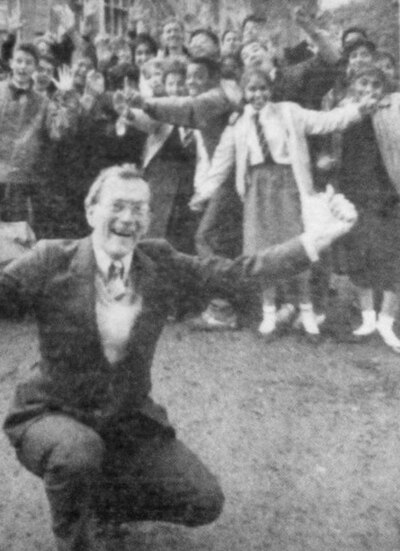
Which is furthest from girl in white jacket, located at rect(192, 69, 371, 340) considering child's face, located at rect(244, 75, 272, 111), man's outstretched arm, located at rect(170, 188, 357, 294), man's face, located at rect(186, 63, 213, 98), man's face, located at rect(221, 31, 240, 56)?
man's outstretched arm, located at rect(170, 188, 357, 294)

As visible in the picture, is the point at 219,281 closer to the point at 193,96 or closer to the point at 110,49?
the point at 193,96

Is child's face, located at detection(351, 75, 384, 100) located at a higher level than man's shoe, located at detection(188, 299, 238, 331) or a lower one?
higher

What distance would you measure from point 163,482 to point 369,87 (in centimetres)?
315

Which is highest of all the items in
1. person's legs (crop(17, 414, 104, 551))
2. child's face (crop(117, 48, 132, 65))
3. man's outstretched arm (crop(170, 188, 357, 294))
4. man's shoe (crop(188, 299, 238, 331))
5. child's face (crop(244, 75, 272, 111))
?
child's face (crop(117, 48, 132, 65))

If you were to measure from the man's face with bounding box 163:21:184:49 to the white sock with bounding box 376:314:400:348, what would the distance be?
2.29 meters

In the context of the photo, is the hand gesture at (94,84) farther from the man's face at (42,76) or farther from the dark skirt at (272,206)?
the dark skirt at (272,206)

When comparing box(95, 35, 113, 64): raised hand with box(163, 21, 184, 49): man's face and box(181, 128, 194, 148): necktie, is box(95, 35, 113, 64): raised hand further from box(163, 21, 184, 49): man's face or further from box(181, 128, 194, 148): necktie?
box(181, 128, 194, 148): necktie

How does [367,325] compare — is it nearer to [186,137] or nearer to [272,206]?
[272,206]

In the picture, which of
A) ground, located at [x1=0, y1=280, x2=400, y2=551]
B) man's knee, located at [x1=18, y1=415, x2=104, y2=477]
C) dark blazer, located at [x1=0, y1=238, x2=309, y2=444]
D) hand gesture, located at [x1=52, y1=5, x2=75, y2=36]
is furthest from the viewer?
hand gesture, located at [x1=52, y1=5, x2=75, y2=36]

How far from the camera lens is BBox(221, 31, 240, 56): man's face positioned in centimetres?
601

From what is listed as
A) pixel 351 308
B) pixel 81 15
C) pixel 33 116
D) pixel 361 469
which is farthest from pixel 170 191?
pixel 81 15

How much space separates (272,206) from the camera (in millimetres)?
5406

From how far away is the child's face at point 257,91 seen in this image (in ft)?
17.0

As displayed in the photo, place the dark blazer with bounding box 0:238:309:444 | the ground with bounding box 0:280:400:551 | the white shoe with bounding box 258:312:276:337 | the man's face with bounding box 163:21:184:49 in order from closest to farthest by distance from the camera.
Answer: the dark blazer with bounding box 0:238:309:444
the ground with bounding box 0:280:400:551
the white shoe with bounding box 258:312:276:337
the man's face with bounding box 163:21:184:49
